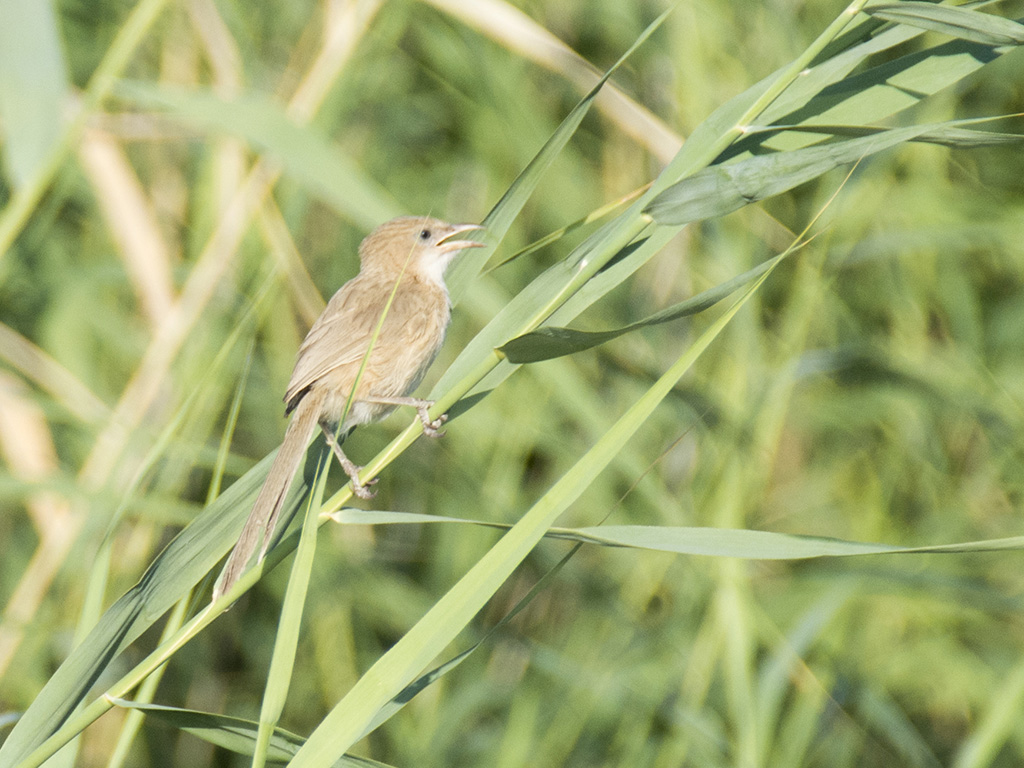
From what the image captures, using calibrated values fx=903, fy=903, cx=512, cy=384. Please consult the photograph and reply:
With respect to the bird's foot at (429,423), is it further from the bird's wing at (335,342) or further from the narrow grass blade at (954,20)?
the narrow grass blade at (954,20)

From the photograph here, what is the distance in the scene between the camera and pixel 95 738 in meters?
3.68

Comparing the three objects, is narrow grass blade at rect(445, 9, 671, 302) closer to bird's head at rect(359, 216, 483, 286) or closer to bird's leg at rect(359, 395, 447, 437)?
bird's leg at rect(359, 395, 447, 437)

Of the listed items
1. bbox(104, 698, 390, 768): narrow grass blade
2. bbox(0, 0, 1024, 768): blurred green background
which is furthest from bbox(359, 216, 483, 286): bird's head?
bbox(104, 698, 390, 768): narrow grass blade

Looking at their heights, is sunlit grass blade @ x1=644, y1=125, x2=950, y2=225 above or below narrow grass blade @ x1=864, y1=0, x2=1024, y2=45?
below

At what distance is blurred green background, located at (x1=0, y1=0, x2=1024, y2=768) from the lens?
285 centimetres

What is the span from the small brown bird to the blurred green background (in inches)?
8.6

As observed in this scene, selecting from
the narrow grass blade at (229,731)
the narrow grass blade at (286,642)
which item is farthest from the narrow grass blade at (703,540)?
the narrow grass blade at (229,731)

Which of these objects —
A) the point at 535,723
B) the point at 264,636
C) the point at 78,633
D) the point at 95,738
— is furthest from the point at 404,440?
the point at 95,738

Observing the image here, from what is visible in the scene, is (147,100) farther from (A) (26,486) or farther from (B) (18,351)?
(B) (18,351)

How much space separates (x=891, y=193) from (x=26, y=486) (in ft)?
10.4

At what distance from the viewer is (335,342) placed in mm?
2596

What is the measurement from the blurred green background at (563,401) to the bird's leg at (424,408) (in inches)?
16.0

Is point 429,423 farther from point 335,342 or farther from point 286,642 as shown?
point 335,342

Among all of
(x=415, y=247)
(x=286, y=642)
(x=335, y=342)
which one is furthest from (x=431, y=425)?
(x=415, y=247)
